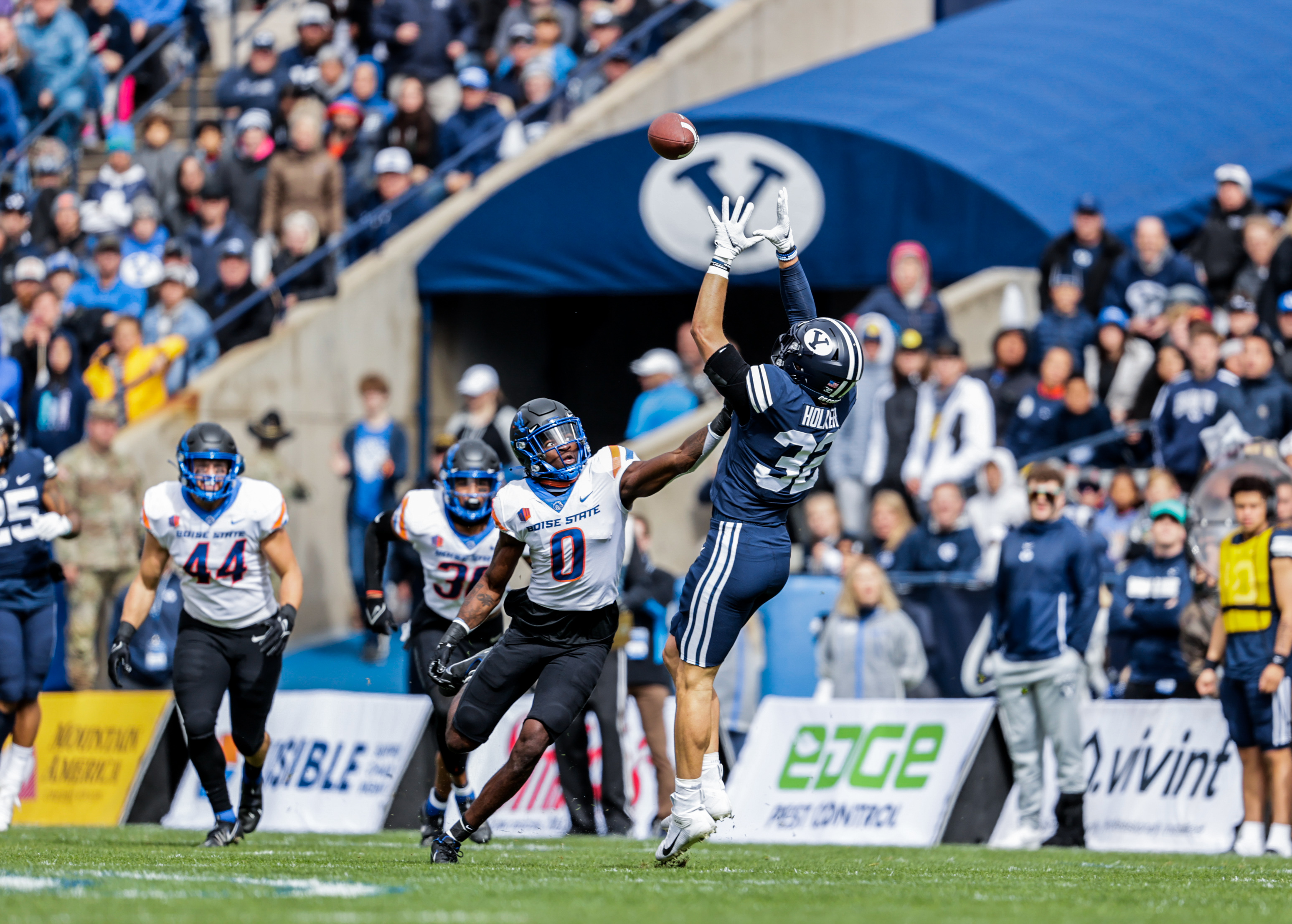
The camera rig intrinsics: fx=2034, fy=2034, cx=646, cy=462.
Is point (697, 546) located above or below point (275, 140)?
below

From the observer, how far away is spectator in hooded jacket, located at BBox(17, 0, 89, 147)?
20156 mm

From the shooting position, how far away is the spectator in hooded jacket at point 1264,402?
12.6 meters

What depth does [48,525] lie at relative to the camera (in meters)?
10.9

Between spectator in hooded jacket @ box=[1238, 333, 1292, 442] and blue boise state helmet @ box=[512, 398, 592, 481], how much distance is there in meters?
5.76

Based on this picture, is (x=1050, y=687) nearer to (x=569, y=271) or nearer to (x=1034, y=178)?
(x=1034, y=178)

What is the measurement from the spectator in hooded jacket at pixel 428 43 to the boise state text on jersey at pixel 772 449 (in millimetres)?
12052

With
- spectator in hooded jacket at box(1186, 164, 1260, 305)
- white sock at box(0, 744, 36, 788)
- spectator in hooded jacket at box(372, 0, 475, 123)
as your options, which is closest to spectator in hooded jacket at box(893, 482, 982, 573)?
spectator in hooded jacket at box(1186, 164, 1260, 305)

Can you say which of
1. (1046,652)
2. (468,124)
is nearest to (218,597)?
(1046,652)

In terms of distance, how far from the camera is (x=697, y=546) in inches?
Answer: 607

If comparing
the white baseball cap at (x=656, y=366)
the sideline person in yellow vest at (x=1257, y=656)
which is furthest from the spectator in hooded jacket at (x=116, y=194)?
the sideline person in yellow vest at (x=1257, y=656)

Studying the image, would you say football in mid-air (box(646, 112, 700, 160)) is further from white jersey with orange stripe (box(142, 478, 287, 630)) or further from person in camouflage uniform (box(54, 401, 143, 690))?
person in camouflage uniform (box(54, 401, 143, 690))

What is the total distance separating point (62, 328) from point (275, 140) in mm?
3476

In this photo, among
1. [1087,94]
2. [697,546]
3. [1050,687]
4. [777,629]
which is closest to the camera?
[1050,687]

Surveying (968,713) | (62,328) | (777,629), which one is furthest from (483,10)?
(968,713)
